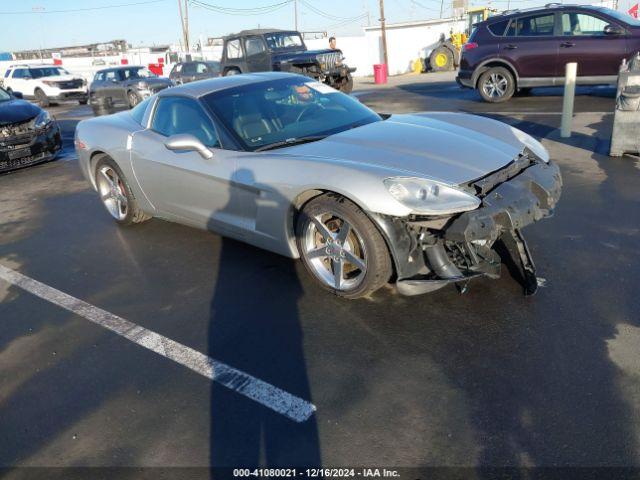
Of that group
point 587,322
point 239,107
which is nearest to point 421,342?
point 587,322

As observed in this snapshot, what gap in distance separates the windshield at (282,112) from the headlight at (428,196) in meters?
1.17

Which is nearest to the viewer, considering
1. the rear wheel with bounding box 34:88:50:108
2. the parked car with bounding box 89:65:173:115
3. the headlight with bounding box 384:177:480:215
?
the headlight with bounding box 384:177:480:215

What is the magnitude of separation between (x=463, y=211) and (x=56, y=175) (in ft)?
24.9

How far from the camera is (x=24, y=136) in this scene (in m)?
8.90

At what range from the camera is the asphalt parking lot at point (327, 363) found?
7.82ft

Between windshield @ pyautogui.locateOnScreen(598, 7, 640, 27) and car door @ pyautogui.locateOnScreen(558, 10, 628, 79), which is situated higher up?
windshield @ pyautogui.locateOnScreen(598, 7, 640, 27)

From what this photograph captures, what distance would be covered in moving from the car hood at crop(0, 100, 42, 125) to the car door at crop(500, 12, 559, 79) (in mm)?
9237

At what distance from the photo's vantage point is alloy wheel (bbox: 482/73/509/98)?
1177 cm

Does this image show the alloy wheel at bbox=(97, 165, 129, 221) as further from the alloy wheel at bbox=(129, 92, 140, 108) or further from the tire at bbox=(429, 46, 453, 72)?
the tire at bbox=(429, 46, 453, 72)

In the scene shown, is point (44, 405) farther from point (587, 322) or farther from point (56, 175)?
point (56, 175)

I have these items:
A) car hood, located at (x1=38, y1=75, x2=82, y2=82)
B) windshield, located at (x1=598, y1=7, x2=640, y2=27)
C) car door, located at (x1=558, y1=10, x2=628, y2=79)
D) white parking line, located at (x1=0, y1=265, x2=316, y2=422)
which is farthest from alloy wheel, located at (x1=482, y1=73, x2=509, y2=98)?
car hood, located at (x1=38, y1=75, x2=82, y2=82)

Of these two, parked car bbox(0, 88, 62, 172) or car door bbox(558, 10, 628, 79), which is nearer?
parked car bbox(0, 88, 62, 172)

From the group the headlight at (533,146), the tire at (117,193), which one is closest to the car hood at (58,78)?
the tire at (117,193)

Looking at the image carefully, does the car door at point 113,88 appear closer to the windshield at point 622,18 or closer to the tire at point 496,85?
the tire at point 496,85
